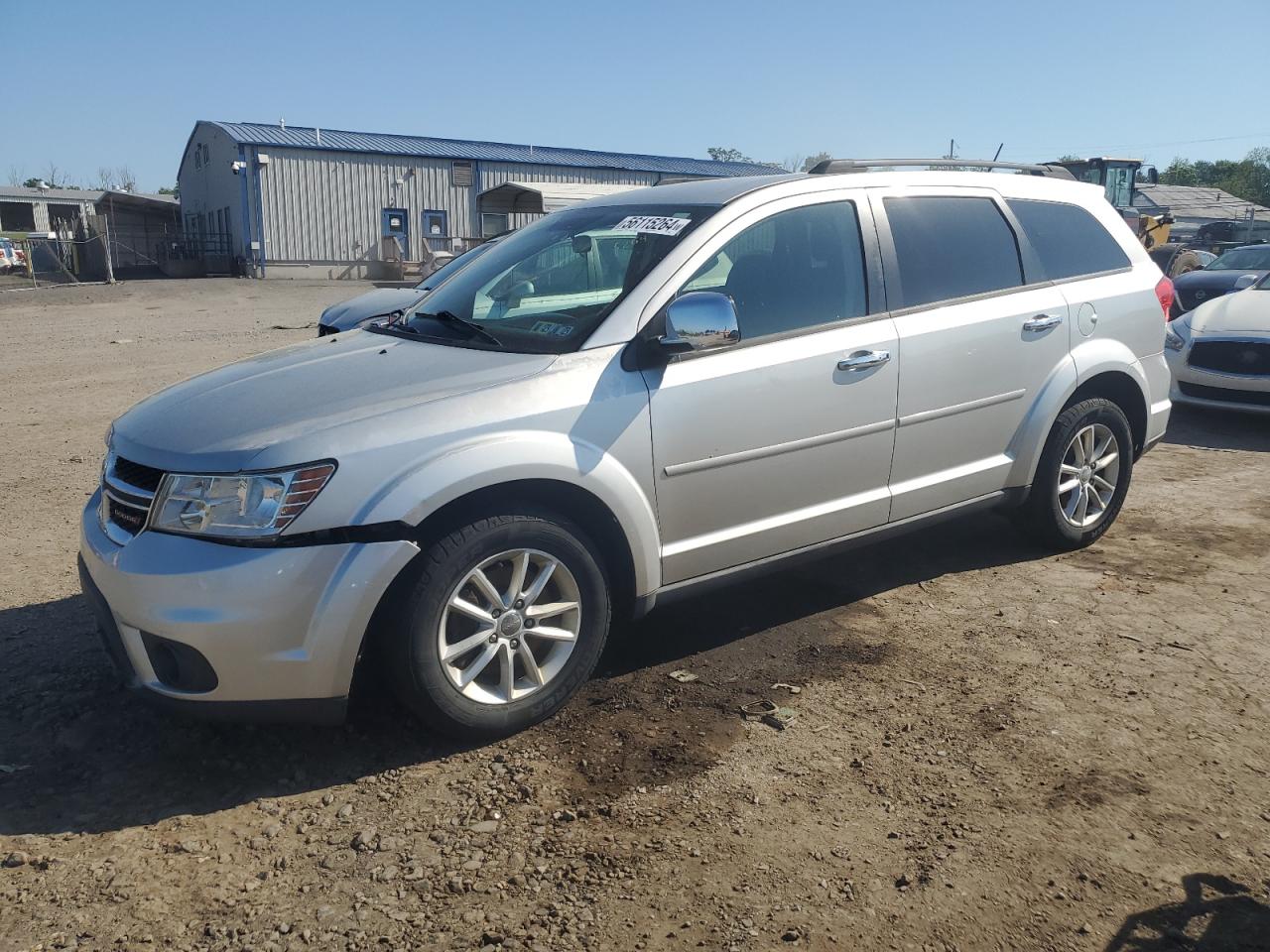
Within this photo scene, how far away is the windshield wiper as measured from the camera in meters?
3.81

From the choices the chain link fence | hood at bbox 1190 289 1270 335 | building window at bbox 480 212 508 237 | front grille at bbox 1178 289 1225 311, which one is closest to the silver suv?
hood at bbox 1190 289 1270 335

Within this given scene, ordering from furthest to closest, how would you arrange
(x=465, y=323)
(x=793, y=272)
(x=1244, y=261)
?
1. (x=1244, y=261)
2. (x=793, y=272)
3. (x=465, y=323)

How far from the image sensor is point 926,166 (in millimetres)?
4855

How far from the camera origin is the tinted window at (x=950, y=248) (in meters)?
4.45

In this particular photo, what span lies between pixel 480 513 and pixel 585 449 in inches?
16.8

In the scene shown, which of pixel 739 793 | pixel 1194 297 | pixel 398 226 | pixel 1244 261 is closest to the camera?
pixel 739 793

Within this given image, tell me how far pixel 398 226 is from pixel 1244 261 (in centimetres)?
2986

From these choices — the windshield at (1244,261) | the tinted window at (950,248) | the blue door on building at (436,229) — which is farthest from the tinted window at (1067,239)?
the blue door on building at (436,229)

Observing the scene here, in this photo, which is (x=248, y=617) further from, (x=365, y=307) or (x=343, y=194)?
(x=343, y=194)

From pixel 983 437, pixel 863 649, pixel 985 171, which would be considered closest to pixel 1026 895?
pixel 863 649

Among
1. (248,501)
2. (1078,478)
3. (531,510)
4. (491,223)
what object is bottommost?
(1078,478)

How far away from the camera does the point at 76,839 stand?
2.93 m

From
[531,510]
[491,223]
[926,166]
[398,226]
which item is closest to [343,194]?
[398,226]

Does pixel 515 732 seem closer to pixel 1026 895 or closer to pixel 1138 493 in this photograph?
pixel 1026 895
